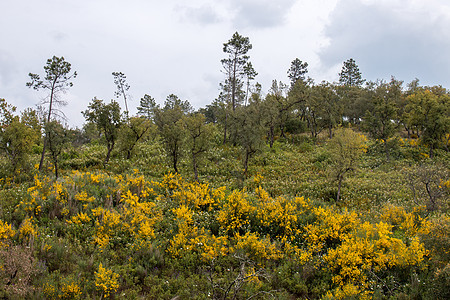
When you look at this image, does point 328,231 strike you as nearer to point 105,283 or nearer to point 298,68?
point 105,283

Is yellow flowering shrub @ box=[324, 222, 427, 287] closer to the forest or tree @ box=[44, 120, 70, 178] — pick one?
the forest

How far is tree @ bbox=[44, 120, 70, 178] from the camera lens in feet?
63.8

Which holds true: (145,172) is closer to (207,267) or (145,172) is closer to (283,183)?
(283,183)

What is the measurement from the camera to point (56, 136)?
1975 centimetres

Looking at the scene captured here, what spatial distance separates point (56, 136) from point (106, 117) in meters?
4.98

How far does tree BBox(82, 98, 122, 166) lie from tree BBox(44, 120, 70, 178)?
3901 mm

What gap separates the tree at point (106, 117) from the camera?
77.9 ft

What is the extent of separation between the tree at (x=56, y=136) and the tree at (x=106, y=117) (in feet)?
12.8

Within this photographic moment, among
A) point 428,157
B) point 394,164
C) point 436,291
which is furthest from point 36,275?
point 428,157

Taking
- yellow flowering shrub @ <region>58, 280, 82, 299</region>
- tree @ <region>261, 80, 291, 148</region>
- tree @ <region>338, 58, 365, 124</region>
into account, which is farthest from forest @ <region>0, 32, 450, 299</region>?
tree @ <region>338, 58, 365, 124</region>

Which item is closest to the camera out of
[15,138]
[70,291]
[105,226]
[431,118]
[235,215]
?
[70,291]

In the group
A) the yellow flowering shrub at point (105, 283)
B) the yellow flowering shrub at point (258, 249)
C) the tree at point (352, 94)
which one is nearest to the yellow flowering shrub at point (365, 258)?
the yellow flowering shrub at point (258, 249)

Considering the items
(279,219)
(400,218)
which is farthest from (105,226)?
(400,218)

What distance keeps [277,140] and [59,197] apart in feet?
96.0
